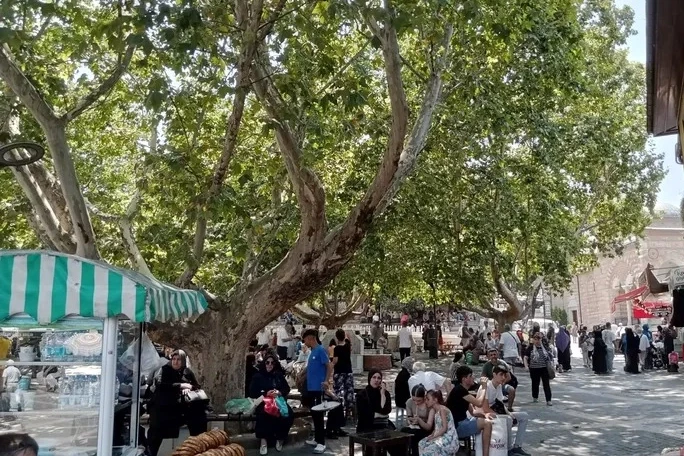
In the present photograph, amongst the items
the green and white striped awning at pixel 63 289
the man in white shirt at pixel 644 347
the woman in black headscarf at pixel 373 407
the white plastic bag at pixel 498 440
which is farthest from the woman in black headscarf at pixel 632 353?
the green and white striped awning at pixel 63 289

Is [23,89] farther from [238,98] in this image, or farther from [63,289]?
[63,289]

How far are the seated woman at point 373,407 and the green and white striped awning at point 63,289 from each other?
3.60 meters

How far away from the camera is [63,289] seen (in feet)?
16.7

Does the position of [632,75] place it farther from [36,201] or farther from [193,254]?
[36,201]

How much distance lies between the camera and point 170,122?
10.5 metres

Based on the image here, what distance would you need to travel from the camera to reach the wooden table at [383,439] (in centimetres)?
683

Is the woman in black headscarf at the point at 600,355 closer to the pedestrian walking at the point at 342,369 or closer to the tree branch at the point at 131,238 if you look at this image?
the pedestrian walking at the point at 342,369

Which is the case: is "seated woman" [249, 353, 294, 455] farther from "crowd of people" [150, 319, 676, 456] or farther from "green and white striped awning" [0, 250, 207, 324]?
"green and white striped awning" [0, 250, 207, 324]

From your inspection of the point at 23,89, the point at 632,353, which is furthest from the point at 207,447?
the point at 632,353

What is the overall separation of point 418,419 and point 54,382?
3783 millimetres

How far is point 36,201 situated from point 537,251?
613 inches

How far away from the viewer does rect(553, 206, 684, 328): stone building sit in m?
45.0

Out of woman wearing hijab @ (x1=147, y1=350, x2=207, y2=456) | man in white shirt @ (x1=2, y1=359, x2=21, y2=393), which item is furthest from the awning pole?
woman wearing hijab @ (x1=147, y1=350, x2=207, y2=456)

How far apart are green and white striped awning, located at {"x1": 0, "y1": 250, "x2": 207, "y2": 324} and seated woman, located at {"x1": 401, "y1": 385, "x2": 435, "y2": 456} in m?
3.30
